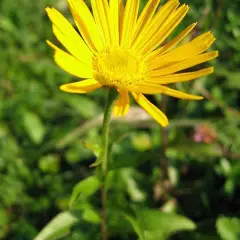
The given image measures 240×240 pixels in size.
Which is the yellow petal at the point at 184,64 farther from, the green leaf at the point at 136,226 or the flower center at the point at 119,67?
the green leaf at the point at 136,226

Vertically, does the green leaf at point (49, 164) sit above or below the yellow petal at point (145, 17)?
below

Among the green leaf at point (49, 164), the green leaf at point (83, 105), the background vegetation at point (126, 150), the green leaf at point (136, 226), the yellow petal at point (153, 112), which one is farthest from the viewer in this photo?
the green leaf at point (83, 105)

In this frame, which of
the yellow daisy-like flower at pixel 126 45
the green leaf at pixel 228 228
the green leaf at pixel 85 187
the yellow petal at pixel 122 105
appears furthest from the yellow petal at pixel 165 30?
the green leaf at pixel 228 228

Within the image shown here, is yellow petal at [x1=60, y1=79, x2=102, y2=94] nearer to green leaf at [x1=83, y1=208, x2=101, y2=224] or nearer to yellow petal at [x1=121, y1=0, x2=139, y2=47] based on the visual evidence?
yellow petal at [x1=121, y1=0, x2=139, y2=47]

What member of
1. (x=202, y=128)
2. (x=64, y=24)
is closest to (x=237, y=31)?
(x=202, y=128)

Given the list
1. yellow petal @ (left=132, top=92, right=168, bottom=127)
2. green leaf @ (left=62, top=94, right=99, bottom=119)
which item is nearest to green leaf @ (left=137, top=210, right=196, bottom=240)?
yellow petal @ (left=132, top=92, right=168, bottom=127)

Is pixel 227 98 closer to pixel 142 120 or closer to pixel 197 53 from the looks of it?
pixel 142 120

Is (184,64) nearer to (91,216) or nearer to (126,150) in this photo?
(91,216)
